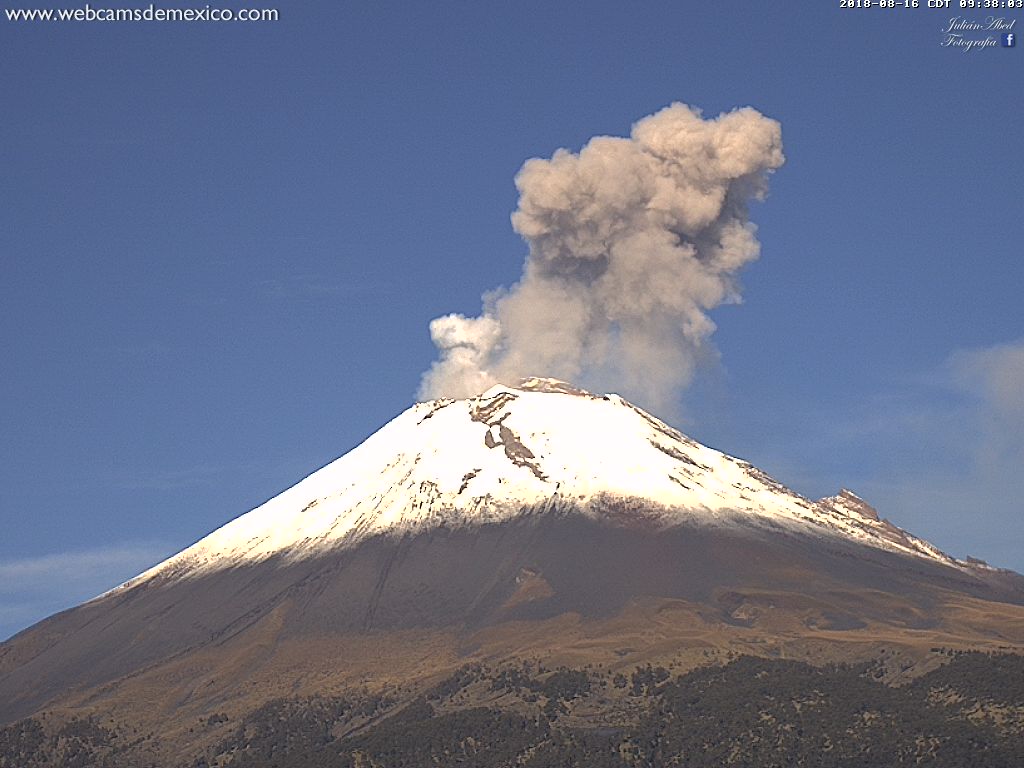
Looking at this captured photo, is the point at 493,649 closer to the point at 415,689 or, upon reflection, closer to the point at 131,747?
the point at 415,689

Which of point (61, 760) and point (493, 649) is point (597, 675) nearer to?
point (493, 649)

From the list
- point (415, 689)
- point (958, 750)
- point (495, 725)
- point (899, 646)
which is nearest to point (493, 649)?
point (415, 689)

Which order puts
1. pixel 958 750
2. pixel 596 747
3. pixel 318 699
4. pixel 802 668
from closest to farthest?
pixel 958 750 < pixel 596 747 < pixel 802 668 < pixel 318 699

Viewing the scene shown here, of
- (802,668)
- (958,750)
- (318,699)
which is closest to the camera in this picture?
(958,750)

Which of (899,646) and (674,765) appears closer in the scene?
(674,765)

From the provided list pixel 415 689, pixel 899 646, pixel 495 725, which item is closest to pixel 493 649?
pixel 415 689

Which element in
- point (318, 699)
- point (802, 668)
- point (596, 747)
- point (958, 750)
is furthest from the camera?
point (318, 699)

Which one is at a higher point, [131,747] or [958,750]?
[131,747]
